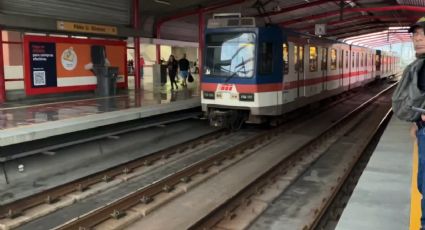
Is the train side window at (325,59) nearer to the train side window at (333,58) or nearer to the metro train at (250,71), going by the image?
the train side window at (333,58)

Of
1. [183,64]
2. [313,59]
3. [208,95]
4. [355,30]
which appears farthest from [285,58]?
[355,30]

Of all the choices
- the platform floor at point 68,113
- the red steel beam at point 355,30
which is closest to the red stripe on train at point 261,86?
the platform floor at point 68,113

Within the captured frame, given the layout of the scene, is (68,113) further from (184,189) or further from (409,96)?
(409,96)

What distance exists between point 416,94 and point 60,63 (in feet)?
43.2

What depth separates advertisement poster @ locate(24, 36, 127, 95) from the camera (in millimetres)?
13852

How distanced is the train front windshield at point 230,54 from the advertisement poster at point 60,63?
509cm

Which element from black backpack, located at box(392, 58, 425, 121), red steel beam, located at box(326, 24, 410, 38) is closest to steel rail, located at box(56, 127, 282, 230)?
black backpack, located at box(392, 58, 425, 121)

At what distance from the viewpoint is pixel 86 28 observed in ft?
49.8

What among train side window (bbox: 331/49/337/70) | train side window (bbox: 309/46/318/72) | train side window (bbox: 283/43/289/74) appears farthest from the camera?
train side window (bbox: 331/49/337/70)

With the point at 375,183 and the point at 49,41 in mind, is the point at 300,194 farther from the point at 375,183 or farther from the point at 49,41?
the point at 49,41

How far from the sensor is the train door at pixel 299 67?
13.8 metres

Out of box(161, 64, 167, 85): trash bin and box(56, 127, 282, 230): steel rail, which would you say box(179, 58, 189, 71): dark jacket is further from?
box(56, 127, 282, 230): steel rail

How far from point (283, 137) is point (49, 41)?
785 centimetres

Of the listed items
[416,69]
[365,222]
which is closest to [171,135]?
[365,222]
